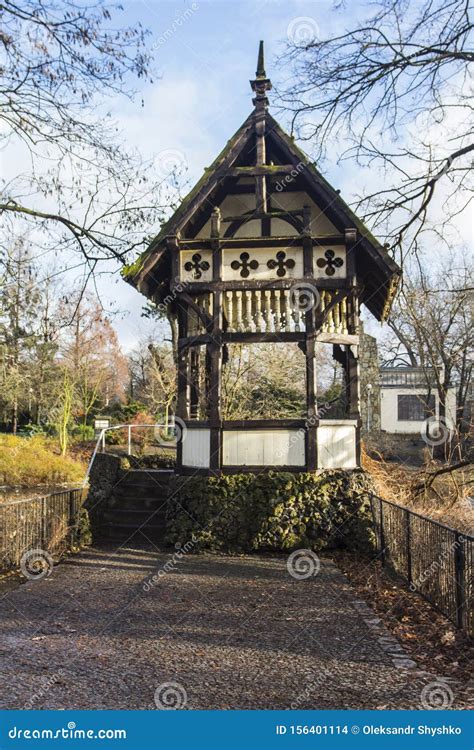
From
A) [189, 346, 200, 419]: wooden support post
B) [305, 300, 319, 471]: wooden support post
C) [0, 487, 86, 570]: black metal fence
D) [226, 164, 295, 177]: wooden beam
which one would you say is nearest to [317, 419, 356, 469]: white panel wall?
[305, 300, 319, 471]: wooden support post

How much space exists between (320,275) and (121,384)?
40.4 metres

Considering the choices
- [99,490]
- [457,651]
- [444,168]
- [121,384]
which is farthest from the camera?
[121,384]

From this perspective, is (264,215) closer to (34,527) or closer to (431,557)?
(34,527)

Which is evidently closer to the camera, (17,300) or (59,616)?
(59,616)

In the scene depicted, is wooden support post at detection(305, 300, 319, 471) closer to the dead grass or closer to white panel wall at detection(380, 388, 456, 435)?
the dead grass

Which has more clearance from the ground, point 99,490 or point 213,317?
point 213,317

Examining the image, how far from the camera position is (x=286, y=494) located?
1000 centimetres

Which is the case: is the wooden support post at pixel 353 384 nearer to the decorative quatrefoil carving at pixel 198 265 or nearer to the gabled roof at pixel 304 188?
the gabled roof at pixel 304 188

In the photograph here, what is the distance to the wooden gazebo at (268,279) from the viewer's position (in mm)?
10383

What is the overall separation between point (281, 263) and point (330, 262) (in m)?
0.83

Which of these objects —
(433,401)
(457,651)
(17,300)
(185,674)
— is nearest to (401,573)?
(457,651)

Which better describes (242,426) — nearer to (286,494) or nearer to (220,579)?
(286,494)

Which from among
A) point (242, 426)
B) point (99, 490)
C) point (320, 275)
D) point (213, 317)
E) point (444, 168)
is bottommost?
point (99, 490)

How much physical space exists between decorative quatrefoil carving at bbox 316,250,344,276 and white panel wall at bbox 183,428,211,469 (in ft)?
11.2
